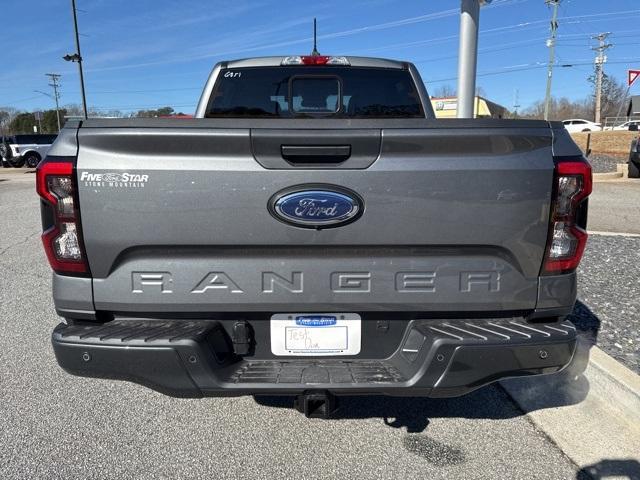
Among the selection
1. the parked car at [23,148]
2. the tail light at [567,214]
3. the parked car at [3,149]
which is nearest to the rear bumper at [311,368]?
the tail light at [567,214]

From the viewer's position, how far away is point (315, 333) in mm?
2281

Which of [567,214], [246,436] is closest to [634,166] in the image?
[567,214]

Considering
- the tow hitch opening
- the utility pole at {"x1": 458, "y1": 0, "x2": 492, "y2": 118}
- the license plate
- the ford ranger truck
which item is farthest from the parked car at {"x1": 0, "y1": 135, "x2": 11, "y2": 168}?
the tow hitch opening

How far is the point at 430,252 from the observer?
2.17 m

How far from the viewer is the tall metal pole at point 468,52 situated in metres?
7.73

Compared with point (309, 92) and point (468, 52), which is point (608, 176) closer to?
point (468, 52)

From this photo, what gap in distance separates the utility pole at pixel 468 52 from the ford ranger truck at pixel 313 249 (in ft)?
20.5

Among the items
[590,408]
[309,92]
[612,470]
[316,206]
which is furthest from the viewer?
[309,92]

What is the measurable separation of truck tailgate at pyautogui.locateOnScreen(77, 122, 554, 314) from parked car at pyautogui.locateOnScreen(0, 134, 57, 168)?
31.0m

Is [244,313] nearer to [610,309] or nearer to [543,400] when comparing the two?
[543,400]

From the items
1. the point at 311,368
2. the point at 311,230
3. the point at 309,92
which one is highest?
the point at 309,92

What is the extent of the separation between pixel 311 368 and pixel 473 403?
1.51 meters

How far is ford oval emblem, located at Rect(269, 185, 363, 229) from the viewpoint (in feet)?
6.82

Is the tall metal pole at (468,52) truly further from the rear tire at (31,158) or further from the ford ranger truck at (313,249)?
the rear tire at (31,158)
